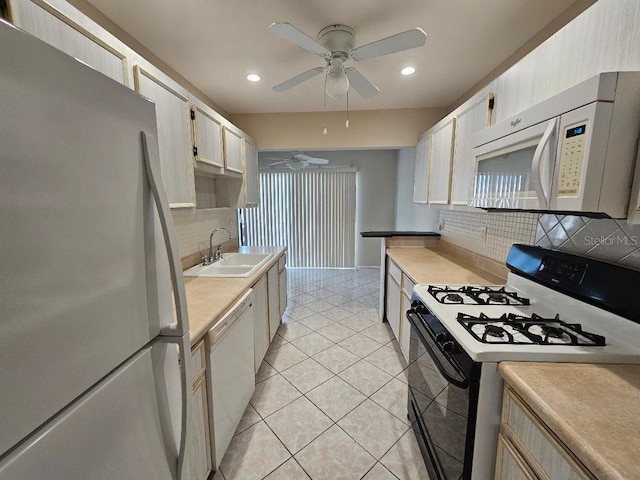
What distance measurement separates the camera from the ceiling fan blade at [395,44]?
142 cm

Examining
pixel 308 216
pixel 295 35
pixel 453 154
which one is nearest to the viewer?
pixel 295 35

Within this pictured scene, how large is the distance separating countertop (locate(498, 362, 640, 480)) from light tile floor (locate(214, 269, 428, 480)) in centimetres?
105

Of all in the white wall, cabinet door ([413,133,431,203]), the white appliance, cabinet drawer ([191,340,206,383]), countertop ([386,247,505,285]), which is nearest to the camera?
the white appliance

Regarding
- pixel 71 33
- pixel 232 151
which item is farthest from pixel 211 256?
pixel 71 33

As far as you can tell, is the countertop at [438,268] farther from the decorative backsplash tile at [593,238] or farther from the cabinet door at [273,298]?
the cabinet door at [273,298]

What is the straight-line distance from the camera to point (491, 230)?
2.15m

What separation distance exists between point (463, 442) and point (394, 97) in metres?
3.07

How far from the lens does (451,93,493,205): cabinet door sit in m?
1.80

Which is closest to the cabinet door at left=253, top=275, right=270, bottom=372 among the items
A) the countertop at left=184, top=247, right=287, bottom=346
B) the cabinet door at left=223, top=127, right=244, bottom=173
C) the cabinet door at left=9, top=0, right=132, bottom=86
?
the countertop at left=184, top=247, right=287, bottom=346

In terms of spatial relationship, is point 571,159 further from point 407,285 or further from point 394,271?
point 394,271

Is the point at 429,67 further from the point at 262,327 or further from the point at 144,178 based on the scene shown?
the point at 262,327

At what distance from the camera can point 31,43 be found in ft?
1.50

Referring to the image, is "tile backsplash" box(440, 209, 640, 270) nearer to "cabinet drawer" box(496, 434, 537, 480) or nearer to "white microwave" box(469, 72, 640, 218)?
"white microwave" box(469, 72, 640, 218)
